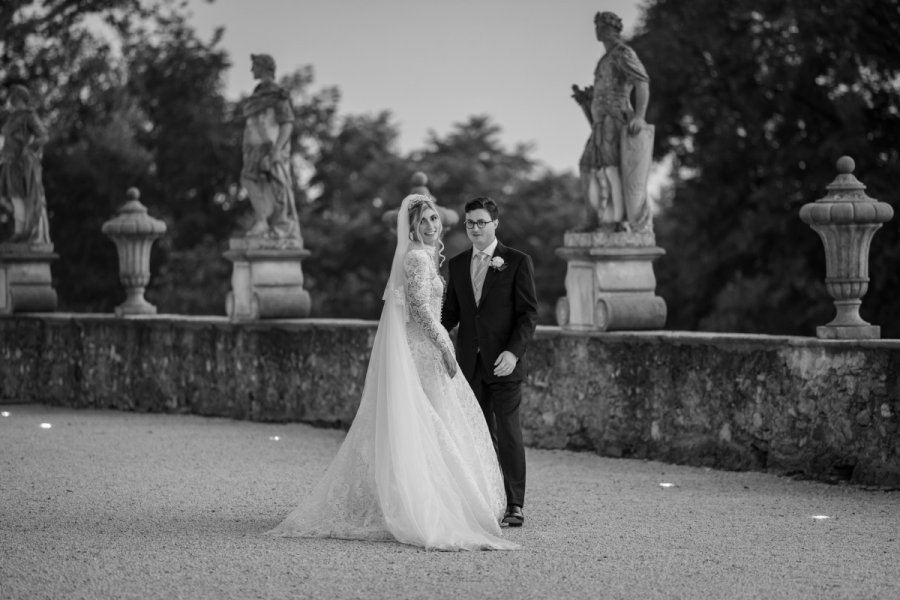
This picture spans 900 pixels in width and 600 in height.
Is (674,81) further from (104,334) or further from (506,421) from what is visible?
(506,421)

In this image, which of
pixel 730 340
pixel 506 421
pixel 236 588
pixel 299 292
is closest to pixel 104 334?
pixel 299 292

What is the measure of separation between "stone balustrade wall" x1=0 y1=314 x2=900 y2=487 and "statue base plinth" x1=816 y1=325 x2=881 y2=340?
159mm

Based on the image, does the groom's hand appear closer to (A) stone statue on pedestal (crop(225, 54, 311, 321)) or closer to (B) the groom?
(B) the groom

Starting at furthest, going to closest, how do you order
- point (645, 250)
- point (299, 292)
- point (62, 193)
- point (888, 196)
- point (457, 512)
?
1. point (62, 193)
2. point (888, 196)
3. point (299, 292)
4. point (645, 250)
5. point (457, 512)

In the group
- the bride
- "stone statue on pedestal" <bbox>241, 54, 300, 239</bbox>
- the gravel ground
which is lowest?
the gravel ground

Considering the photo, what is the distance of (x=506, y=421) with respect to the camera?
8.76 m

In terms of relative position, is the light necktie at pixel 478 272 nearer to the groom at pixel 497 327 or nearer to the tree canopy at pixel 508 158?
the groom at pixel 497 327

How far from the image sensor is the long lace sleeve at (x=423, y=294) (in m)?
8.59

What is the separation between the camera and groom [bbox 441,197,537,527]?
869 centimetres

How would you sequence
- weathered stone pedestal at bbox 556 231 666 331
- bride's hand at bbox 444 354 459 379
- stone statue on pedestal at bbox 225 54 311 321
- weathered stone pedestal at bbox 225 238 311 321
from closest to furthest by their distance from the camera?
bride's hand at bbox 444 354 459 379 < weathered stone pedestal at bbox 556 231 666 331 < weathered stone pedestal at bbox 225 238 311 321 < stone statue on pedestal at bbox 225 54 311 321

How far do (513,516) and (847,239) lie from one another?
3480mm

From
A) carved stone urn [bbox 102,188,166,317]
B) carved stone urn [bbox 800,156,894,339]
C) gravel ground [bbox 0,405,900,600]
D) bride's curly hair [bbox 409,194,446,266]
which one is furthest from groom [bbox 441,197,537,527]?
carved stone urn [bbox 102,188,166,317]

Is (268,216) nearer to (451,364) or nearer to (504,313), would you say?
(504,313)

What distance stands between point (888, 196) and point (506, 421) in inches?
652
